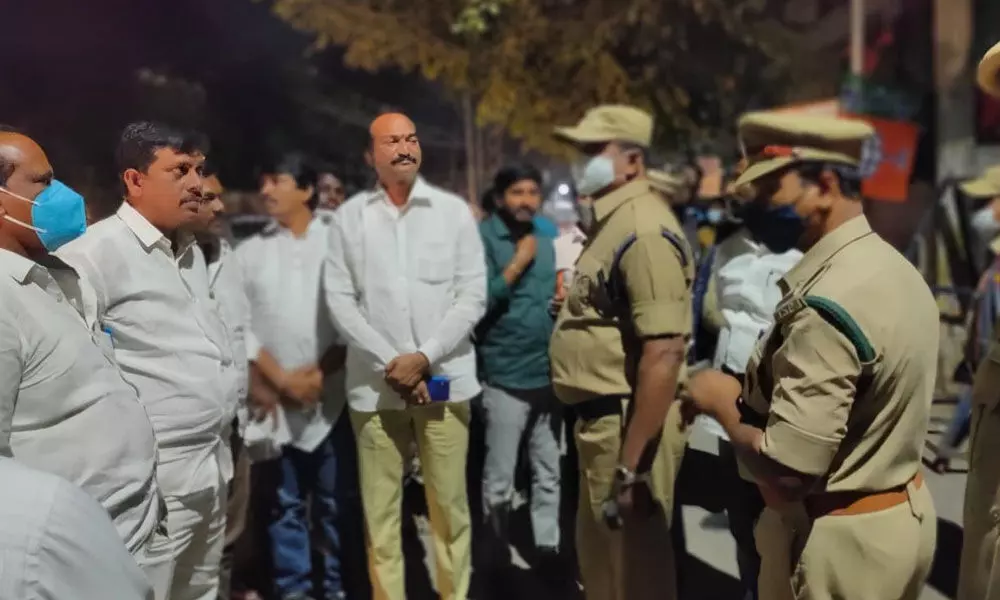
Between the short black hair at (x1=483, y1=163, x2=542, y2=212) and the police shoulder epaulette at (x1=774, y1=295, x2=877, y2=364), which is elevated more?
the short black hair at (x1=483, y1=163, x2=542, y2=212)

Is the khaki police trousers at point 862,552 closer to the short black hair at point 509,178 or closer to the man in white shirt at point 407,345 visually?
the man in white shirt at point 407,345

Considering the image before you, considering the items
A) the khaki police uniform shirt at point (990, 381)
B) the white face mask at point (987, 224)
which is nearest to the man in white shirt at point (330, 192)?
the khaki police uniform shirt at point (990, 381)

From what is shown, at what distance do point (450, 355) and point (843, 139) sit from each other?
130 centimetres

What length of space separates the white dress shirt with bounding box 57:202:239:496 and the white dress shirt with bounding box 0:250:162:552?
0.27 meters

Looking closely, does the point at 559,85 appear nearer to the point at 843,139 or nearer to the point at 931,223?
Result: the point at 931,223

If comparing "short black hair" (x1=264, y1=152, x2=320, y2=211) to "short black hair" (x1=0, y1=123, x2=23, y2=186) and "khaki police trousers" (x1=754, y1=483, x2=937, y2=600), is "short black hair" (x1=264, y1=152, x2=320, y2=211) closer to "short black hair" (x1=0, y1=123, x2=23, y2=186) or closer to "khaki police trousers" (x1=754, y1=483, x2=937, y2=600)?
"short black hair" (x1=0, y1=123, x2=23, y2=186)

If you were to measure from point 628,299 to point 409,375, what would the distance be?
66 centimetres

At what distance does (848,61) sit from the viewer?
7.86m

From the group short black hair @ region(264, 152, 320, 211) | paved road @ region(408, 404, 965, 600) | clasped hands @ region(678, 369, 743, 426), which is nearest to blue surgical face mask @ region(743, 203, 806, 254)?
clasped hands @ region(678, 369, 743, 426)

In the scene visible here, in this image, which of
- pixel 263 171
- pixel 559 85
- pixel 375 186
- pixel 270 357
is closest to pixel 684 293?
pixel 375 186

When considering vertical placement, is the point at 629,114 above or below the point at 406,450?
above

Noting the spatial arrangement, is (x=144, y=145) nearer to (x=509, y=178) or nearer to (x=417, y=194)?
(x=417, y=194)

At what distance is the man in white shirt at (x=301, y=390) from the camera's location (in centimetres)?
290

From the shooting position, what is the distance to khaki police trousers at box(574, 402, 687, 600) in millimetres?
2402
